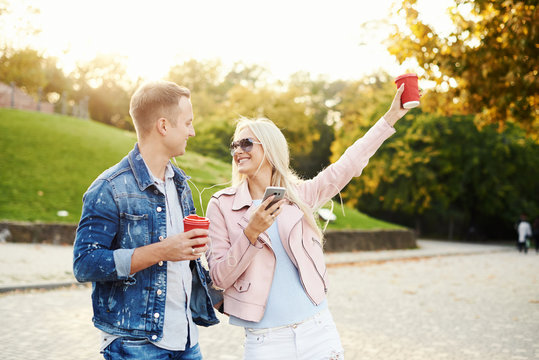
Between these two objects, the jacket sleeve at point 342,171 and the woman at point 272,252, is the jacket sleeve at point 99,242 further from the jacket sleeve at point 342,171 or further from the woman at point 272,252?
the jacket sleeve at point 342,171

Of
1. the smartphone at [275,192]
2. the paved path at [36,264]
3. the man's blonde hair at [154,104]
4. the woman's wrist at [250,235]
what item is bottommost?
the paved path at [36,264]

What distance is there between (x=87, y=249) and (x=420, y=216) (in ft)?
128

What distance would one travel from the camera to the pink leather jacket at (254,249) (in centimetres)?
265

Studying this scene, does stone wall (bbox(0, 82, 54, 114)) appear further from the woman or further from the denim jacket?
the denim jacket

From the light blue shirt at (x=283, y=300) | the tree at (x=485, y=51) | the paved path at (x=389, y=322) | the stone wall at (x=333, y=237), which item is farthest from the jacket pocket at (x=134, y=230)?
the stone wall at (x=333, y=237)

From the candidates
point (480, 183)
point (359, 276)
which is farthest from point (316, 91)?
point (359, 276)

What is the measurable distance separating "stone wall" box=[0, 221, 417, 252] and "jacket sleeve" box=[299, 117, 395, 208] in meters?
11.7

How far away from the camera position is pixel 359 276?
14672 millimetres

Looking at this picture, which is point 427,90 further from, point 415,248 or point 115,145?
point 115,145

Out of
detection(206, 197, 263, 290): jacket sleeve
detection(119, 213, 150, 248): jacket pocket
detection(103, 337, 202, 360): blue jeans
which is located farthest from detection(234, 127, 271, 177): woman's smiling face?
detection(103, 337, 202, 360): blue jeans

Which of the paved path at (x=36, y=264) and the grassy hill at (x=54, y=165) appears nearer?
the paved path at (x=36, y=264)

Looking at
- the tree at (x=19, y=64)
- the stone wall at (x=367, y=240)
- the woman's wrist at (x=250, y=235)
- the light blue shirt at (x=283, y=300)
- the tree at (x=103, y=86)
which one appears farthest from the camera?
the tree at (x=103, y=86)

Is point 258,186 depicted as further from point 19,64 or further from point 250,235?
point 19,64

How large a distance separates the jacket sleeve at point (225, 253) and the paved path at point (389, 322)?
372 cm
